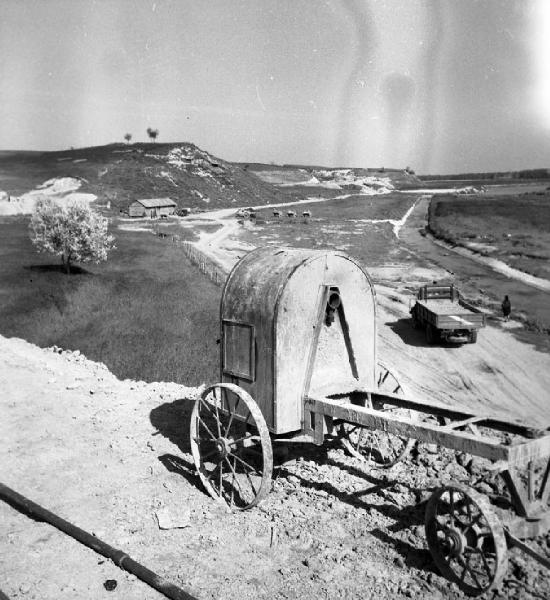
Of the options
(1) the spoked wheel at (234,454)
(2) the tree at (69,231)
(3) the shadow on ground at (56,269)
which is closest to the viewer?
(1) the spoked wheel at (234,454)

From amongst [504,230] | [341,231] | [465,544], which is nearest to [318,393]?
[465,544]

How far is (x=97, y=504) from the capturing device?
8211 mm

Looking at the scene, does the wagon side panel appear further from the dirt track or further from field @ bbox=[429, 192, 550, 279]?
field @ bbox=[429, 192, 550, 279]

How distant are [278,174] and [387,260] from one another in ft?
523

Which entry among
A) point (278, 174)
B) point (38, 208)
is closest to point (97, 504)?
point (38, 208)

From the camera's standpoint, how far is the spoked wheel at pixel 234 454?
25.4 feet

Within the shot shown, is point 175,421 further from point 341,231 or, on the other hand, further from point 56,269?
point 341,231

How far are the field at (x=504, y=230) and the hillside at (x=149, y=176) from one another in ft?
155

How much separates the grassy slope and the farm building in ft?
151

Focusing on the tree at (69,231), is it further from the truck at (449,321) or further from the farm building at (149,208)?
the farm building at (149,208)

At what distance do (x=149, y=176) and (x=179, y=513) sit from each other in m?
112

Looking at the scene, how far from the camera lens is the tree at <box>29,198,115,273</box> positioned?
108ft

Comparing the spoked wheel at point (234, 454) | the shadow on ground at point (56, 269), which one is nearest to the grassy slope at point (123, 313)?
the shadow on ground at point (56, 269)

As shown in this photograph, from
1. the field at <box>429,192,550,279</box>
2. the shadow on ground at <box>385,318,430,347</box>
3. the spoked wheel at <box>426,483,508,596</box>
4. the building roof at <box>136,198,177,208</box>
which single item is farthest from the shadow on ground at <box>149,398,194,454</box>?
the building roof at <box>136,198,177,208</box>
